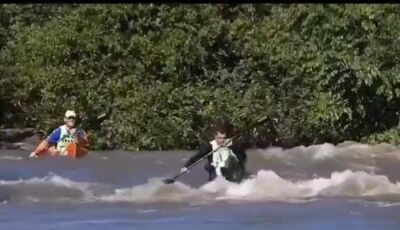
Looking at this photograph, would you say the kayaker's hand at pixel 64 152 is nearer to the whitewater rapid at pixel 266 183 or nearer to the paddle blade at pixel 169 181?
the whitewater rapid at pixel 266 183

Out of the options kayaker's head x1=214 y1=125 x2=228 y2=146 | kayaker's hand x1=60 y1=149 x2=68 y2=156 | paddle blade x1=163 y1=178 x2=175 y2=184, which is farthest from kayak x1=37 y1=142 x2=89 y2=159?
kayaker's head x1=214 y1=125 x2=228 y2=146

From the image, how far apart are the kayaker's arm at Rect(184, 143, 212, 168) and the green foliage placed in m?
0.05

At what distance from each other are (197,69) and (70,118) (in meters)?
0.60

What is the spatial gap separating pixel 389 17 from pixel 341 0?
790 millimetres

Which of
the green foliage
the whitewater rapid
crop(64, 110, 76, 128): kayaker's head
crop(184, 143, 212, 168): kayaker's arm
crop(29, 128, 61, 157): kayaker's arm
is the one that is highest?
the green foliage

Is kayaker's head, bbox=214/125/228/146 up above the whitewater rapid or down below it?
above

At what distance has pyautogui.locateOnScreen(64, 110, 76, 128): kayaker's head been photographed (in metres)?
4.24

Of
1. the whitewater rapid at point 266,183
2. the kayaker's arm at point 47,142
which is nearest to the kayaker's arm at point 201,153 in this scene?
the whitewater rapid at point 266,183

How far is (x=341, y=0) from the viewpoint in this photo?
3502 mm

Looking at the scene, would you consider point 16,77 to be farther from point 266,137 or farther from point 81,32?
point 266,137

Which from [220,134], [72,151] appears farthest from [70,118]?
[220,134]

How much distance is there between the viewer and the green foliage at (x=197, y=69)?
4.21m

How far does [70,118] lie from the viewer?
4.24m

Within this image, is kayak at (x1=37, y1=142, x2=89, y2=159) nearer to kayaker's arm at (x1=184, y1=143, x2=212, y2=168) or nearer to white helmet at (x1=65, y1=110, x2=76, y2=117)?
white helmet at (x1=65, y1=110, x2=76, y2=117)
